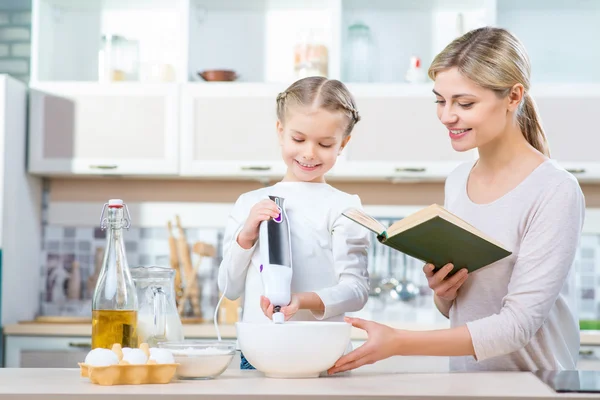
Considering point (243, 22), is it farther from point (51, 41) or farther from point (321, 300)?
point (321, 300)

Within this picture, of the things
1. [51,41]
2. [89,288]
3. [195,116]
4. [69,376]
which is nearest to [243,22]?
[195,116]

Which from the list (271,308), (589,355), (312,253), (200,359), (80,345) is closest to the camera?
(200,359)

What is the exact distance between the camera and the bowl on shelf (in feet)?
12.4

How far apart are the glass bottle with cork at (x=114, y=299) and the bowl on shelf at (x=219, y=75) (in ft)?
7.50

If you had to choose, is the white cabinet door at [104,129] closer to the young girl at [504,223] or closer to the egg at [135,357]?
the young girl at [504,223]

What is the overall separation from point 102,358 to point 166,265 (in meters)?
2.67

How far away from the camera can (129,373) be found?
137 cm

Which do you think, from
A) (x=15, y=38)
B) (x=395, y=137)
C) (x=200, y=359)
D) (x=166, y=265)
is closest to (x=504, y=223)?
(x=200, y=359)

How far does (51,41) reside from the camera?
157 inches

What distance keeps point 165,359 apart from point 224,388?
148 millimetres

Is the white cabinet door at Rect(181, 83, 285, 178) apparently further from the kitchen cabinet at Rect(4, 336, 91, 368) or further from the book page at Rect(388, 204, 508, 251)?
the book page at Rect(388, 204, 508, 251)

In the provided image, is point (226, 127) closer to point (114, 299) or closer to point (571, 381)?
point (114, 299)

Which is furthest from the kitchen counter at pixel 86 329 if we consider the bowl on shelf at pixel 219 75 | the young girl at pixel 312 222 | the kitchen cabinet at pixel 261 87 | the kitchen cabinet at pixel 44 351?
the young girl at pixel 312 222

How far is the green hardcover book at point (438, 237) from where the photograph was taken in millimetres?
1462
